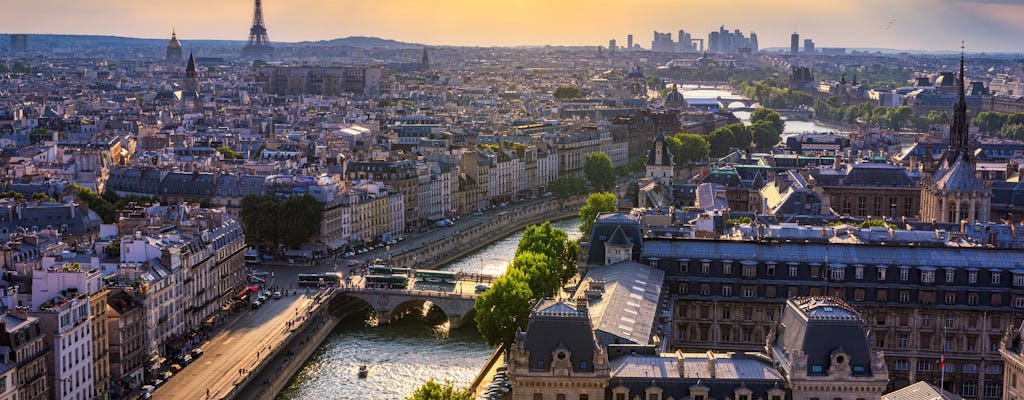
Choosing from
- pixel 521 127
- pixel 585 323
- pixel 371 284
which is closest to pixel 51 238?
pixel 371 284

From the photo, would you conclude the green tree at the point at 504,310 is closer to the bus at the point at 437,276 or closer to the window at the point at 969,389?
the bus at the point at 437,276

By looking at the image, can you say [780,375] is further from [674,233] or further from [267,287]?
[267,287]

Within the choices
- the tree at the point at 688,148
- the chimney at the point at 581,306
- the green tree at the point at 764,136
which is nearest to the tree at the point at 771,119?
the green tree at the point at 764,136

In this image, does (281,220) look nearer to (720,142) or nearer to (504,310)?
(504,310)

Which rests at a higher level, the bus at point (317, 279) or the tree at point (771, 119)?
the tree at point (771, 119)

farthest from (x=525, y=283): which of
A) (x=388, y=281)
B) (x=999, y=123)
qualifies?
(x=999, y=123)

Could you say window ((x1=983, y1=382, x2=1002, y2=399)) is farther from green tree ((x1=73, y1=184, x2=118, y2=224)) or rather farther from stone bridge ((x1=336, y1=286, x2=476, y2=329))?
green tree ((x1=73, y1=184, x2=118, y2=224))

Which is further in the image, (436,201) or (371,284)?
(436,201)
